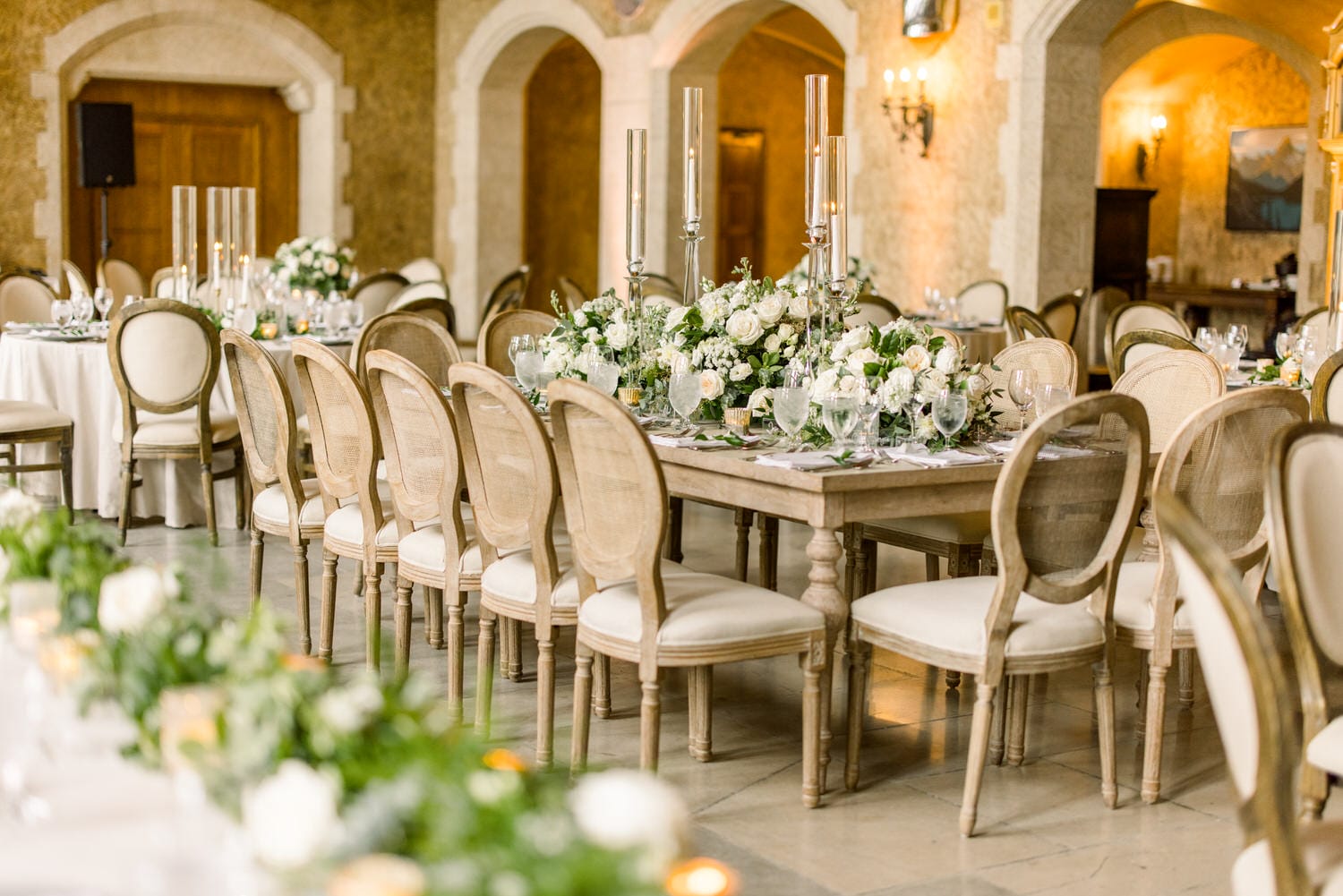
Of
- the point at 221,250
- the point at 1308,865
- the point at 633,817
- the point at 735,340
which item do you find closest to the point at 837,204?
the point at 735,340

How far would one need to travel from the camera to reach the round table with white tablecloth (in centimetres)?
674

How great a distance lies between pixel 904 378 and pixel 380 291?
21.0ft

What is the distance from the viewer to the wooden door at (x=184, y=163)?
41.7 feet

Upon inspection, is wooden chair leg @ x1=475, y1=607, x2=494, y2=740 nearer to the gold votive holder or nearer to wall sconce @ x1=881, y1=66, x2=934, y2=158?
the gold votive holder

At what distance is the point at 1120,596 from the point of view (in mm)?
3615

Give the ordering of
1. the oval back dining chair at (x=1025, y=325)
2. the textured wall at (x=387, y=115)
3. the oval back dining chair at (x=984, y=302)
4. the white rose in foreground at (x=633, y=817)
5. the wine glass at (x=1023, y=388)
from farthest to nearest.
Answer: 1. the textured wall at (x=387, y=115)
2. the oval back dining chair at (x=984, y=302)
3. the oval back dining chair at (x=1025, y=325)
4. the wine glass at (x=1023, y=388)
5. the white rose in foreground at (x=633, y=817)

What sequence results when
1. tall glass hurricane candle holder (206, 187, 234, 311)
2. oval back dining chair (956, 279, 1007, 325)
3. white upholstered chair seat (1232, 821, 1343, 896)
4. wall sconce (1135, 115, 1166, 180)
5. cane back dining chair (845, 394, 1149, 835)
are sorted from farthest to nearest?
wall sconce (1135, 115, 1166, 180) < oval back dining chair (956, 279, 1007, 325) < tall glass hurricane candle holder (206, 187, 234, 311) < cane back dining chair (845, 394, 1149, 835) < white upholstered chair seat (1232, 821, 1343, 896)

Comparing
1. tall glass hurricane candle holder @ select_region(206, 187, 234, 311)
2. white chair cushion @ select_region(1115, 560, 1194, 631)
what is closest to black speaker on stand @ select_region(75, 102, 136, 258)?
tall glass hurricane candle holder @ select_region(206, 187, 234, 311)

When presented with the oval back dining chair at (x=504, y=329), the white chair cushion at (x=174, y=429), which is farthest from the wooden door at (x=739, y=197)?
the white chair cushion at (x=174, y=429)

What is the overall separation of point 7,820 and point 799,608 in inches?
79.8

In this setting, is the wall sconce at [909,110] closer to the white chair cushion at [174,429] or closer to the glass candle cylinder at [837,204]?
the white chair cushion at [174,429]

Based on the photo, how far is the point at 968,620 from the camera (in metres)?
3.35

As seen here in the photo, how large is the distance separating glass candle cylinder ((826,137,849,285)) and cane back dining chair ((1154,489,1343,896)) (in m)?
2.17

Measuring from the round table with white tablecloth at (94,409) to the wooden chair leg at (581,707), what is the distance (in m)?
3.59
